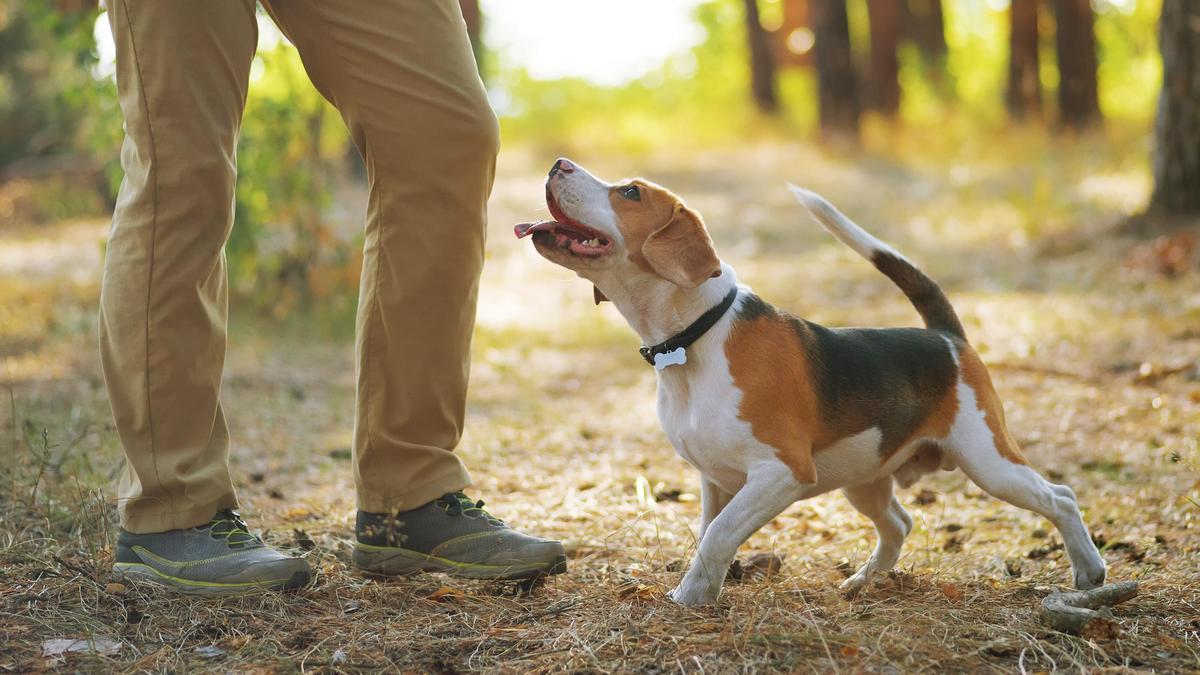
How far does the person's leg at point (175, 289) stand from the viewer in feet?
10.00

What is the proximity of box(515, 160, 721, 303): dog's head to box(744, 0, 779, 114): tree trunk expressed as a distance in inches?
727

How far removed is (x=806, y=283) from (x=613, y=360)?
7.47 ft

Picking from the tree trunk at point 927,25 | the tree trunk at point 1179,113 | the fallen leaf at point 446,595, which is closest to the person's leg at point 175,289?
the fallen leaf at point 446,595

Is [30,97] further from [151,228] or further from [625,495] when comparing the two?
[151,228]

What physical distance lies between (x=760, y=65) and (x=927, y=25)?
3493 millimetres

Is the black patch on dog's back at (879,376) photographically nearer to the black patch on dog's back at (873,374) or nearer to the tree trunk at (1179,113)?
the black patch on dog's back at (873,374)

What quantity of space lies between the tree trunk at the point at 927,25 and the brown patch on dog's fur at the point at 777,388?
1975 centimetres

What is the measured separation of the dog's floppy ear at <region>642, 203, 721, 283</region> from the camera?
3.24 meters

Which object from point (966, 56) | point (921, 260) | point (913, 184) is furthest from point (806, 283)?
point (966, 56)

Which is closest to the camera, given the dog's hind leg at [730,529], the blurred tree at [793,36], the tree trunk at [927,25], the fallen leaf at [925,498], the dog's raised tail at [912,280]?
the dog's hind leg at [730,529]

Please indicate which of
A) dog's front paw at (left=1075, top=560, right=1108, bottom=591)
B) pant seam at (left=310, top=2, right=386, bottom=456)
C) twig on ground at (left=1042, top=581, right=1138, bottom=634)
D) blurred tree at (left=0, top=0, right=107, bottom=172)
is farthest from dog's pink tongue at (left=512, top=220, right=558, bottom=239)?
blurred tree at (left=0, top=0, right=107, bottom=172)

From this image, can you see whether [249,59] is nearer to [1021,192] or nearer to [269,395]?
[269,395]

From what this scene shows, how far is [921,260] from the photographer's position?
31.1ft

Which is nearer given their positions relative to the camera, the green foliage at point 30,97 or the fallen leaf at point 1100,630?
the fallen leaf at point 1100,630
